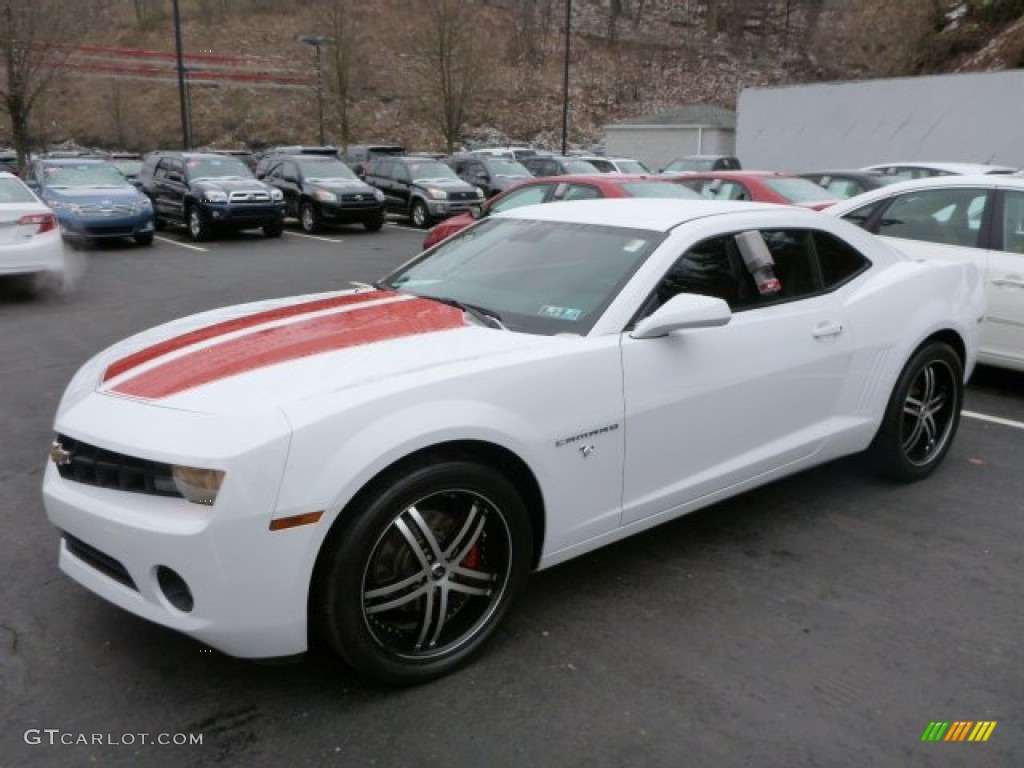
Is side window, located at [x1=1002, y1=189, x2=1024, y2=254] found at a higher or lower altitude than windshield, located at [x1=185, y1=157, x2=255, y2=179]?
lower

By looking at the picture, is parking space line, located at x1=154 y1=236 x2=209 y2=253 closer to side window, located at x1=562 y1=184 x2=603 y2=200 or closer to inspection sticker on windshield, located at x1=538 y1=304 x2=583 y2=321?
side window, located at x1=562 y1=184 x2=603 y2=200

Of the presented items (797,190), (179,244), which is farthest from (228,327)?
(179,244)

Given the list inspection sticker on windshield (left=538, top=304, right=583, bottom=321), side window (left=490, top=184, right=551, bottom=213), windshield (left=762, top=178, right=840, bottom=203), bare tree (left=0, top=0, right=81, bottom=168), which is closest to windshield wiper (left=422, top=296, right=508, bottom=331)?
inspection sticker on windshield (left=538, top=304, right=583, bottom=321)

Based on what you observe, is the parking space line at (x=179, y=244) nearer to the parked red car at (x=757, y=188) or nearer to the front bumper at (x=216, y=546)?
the parked red car at (x=757, y=188)

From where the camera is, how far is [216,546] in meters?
2.38

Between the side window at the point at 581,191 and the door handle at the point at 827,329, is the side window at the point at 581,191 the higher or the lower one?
the higher one

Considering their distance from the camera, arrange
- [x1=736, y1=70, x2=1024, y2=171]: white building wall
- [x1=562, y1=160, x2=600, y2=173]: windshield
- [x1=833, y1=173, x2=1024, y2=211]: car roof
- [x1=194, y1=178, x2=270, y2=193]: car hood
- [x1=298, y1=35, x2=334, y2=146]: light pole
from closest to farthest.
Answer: [x1=833, y1=173, x2=1024, y2=211]: car roof
[x1=194, y1=178, x2=270, y2=193]: car hood
[x1=562, y1=160, x2=600, y2=173]: windshield
[x1=736, y1=70, x2=1024, y2=171]: white building wall
[x1=298, y1=35, x2=334, y2=146]: light pole

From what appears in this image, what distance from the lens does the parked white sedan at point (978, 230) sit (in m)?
6.11

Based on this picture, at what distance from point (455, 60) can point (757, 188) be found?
112 feet

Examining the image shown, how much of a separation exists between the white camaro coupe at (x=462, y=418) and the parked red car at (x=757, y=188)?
726 centimetres

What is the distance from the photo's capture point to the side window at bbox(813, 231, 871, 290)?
4.16 m

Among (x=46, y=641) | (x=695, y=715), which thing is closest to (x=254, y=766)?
(x=46, y=641)

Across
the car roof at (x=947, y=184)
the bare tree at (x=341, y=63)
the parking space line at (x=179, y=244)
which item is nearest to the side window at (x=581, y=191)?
the car roof at (x=947, y=184)

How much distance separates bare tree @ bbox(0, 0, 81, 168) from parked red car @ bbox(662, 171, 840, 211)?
2207 centimetres
